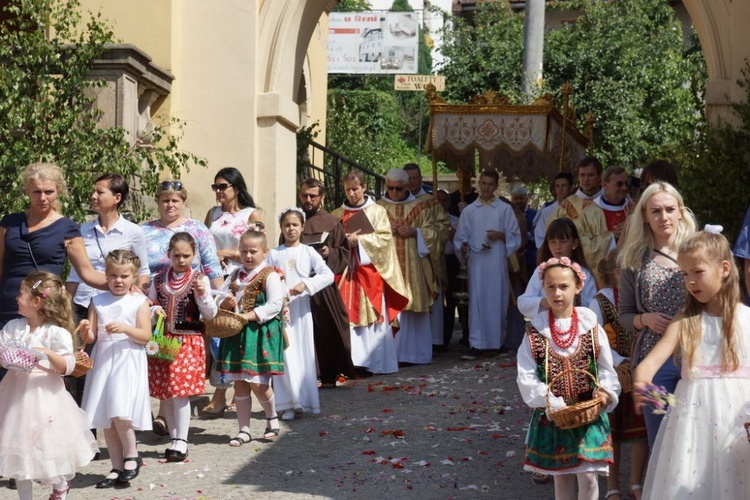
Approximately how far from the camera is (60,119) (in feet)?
32.9

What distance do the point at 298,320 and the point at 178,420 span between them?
1735 mm

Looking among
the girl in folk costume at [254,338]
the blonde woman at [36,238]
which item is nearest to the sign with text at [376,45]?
the girl in folk costume at [254,338]

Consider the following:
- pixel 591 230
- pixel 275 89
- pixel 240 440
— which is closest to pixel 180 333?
pixel 240 440

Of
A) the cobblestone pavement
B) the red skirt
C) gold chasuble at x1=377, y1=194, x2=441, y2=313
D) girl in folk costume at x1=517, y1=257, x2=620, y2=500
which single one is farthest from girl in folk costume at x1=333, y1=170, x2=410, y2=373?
girl in folk costume at x1=517, y1=257, x2=620, y2=500

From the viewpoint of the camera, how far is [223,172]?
30.7ft

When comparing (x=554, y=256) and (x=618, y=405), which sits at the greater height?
(x=554, y=256)

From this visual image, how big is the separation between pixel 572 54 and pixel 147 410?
70.6 ft

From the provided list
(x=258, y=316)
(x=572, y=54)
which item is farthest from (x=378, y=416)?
(x=572, y=54)

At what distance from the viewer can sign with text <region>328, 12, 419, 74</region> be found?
150 feet

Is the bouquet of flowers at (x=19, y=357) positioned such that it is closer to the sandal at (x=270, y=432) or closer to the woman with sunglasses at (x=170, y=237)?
the woman with sunglasses at (x=170, y=237)

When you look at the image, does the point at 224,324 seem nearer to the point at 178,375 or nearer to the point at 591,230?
the point at 178,375

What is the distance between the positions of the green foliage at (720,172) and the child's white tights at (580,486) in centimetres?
Result: 459

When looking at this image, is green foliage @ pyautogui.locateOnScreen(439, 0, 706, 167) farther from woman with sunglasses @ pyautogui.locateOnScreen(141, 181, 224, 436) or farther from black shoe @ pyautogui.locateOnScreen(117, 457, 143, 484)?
black shoe @ pyautogui.locateOnScreen(117, 457, 143, 484)

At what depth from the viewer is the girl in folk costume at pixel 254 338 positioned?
836 cm
